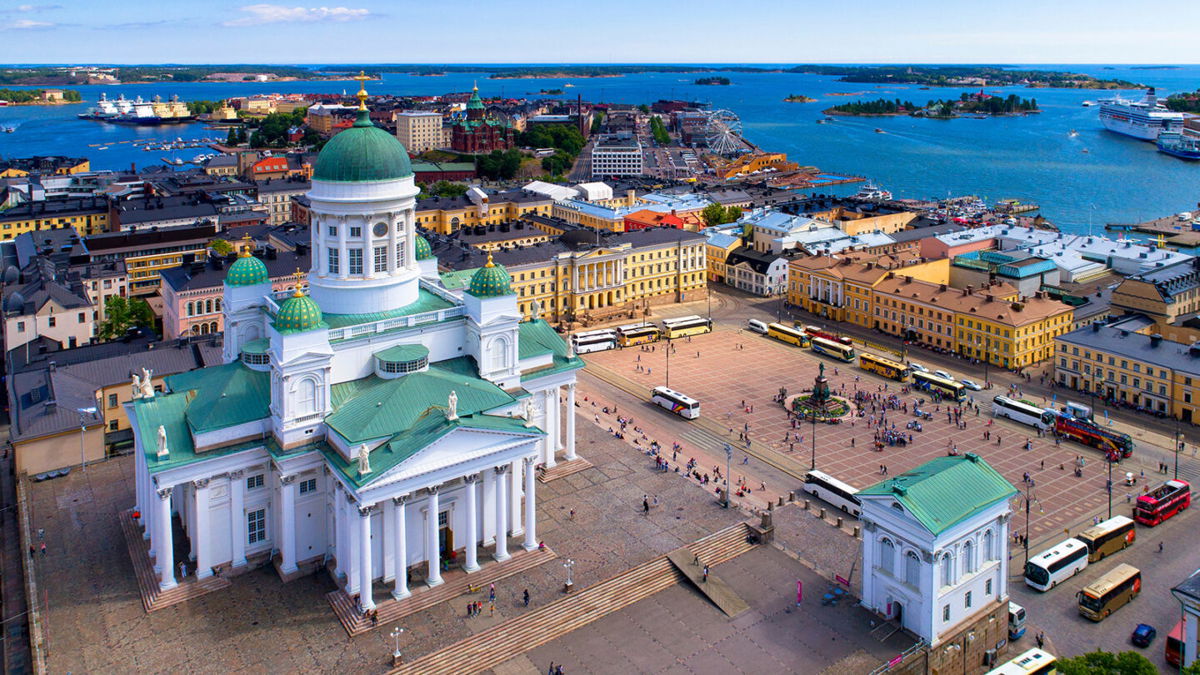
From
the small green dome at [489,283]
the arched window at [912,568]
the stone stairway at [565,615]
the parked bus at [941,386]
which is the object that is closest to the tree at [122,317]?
the small green dome at [489,283]

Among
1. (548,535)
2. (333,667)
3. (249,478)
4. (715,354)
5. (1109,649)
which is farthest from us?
(715,354)

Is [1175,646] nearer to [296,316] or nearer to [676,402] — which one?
[676,402]

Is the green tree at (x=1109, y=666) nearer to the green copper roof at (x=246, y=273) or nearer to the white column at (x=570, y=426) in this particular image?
the white column at (x=570, y=426)

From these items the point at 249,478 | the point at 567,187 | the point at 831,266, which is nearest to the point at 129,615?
the point at 249,478

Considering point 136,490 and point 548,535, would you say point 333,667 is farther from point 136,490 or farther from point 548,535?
point 136,490

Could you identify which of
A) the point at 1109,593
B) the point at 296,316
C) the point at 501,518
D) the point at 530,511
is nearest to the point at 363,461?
the point at 296,316

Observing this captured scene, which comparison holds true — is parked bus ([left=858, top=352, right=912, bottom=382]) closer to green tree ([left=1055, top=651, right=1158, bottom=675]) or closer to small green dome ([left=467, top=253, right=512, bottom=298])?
small green dome ([left=467, top=253, right=512, bottom=298])
